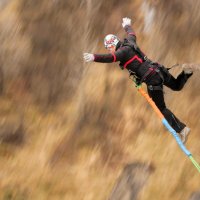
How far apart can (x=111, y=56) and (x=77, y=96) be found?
6.18m

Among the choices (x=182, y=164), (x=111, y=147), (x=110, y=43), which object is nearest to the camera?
(x=110, y=43)

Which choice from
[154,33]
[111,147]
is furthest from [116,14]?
[111,147]

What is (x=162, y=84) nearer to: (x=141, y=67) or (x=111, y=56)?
(x=141, y=67)

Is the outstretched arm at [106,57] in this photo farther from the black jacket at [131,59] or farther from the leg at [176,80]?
the leg at [176,80]

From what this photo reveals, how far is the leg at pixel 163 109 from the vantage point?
1379cm

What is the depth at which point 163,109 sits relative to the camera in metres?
14.2

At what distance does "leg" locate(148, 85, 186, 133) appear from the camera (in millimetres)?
13789

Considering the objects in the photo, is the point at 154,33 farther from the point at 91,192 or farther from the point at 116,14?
the point at 91,192

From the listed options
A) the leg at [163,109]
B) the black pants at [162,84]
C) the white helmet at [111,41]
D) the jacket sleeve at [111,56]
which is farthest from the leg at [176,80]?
the white helmet at [111,41]

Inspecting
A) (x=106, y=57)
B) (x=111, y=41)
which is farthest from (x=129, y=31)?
(x=106, y=57)

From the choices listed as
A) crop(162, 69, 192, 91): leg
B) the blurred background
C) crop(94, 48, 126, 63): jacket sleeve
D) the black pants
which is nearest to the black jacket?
crop(94, 48, 126, 63): jacket sleeve

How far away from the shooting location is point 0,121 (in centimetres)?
1820

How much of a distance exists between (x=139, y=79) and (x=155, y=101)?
2.96ft

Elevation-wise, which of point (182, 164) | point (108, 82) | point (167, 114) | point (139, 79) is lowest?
point (182, 164)
